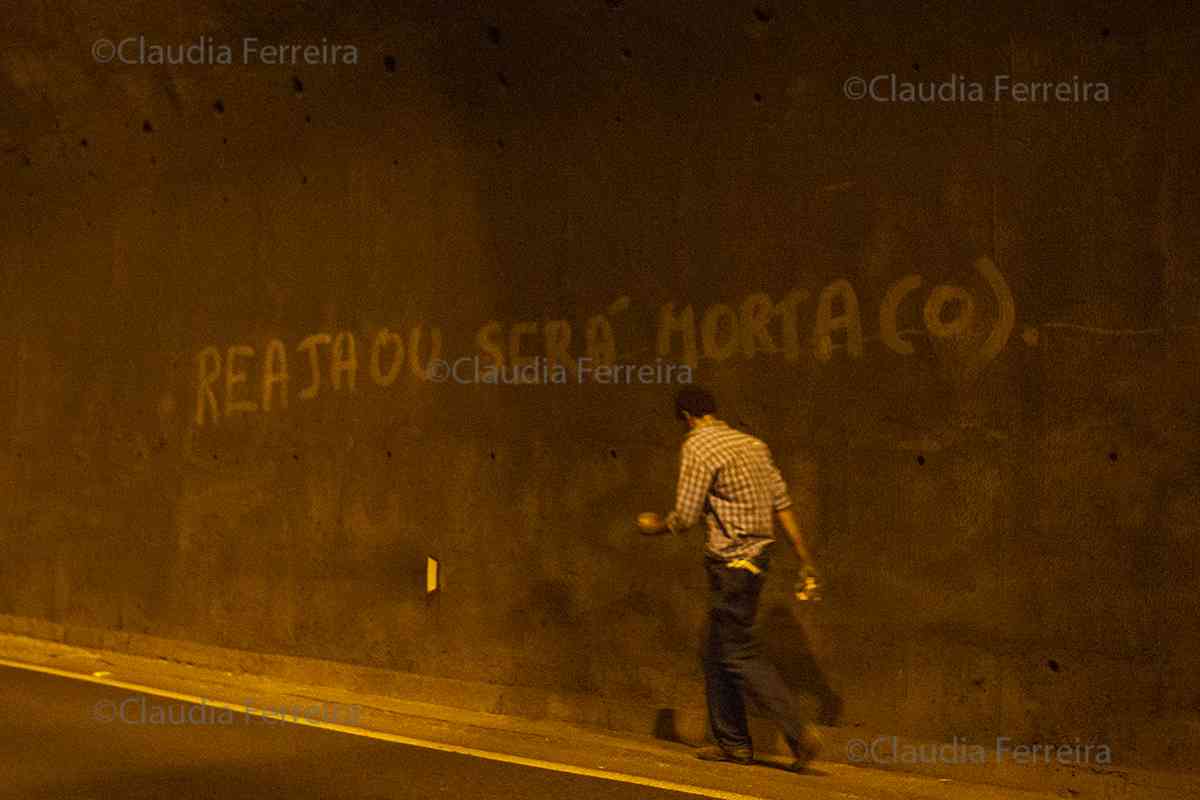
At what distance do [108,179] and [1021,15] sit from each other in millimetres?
7609

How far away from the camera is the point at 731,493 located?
7.01 m

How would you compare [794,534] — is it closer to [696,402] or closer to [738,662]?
[738,662]

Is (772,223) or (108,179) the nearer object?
(772,223)

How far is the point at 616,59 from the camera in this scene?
867 cm

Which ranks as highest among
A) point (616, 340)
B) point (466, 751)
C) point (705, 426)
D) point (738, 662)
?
point (616, 340)

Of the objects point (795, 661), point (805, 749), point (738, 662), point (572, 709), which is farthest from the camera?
point (572, 709)

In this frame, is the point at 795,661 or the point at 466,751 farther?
the point at 795,661

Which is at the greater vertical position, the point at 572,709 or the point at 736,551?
the point at 736,551

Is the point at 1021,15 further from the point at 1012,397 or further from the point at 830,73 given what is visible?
the point at 1012,397

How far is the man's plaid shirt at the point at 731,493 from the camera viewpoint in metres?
7.00

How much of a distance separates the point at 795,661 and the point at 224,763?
3101mm

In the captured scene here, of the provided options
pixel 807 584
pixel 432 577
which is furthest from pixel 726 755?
pixel 432 577

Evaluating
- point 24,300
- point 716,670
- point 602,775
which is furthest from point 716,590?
point 24,300

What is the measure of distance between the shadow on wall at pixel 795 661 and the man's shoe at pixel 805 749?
17cm
